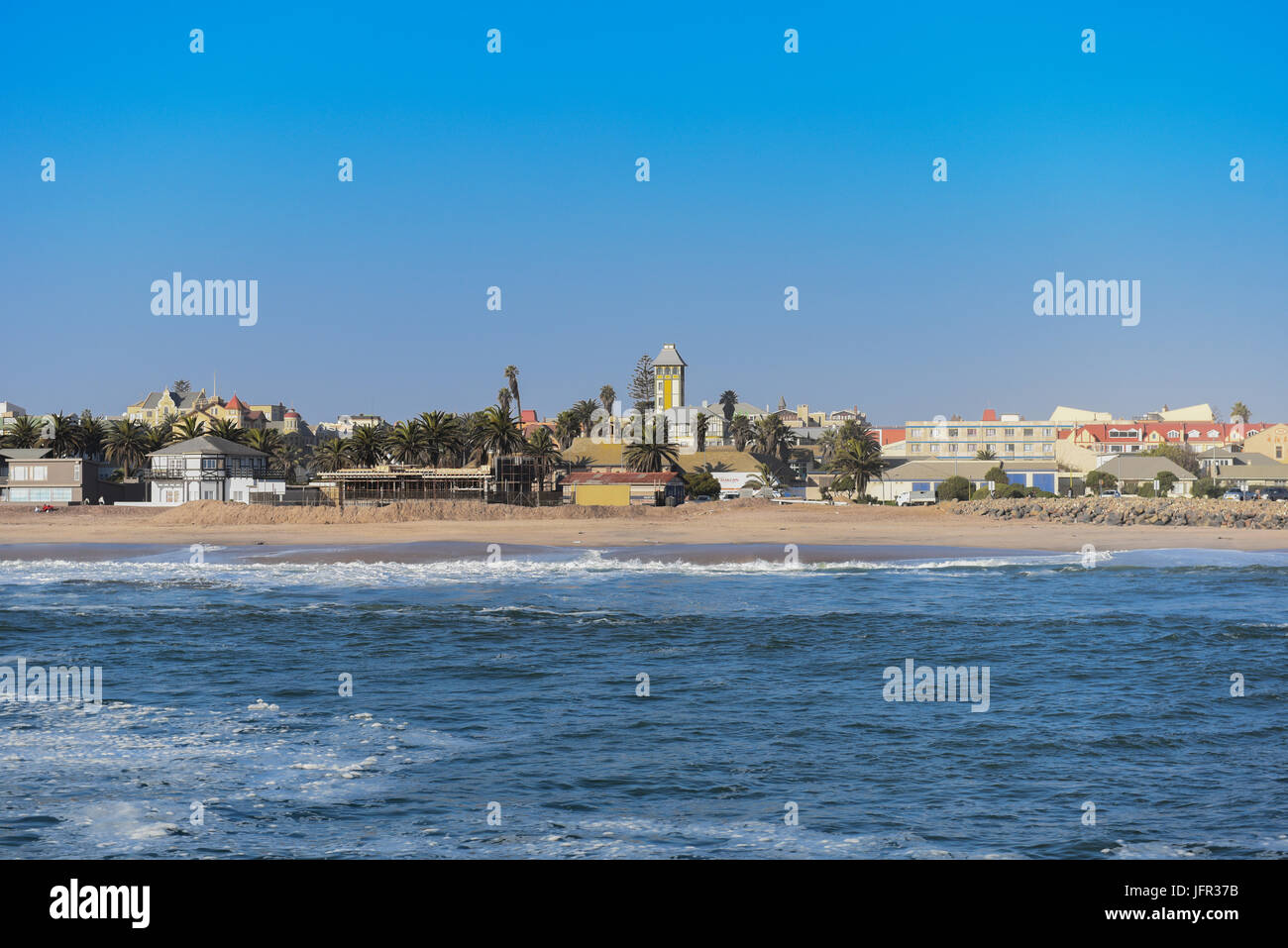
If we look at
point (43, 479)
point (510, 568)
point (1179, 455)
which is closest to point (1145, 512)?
point (510, 568)

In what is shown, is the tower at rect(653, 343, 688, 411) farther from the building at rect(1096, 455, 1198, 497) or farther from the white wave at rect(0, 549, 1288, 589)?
the white wave at rect(0, 549, 1288, 589)

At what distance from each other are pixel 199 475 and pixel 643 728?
82598 mm

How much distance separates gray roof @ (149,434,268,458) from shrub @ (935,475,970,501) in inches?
2662

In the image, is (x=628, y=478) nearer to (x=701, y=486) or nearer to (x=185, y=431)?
(x=701, y=486)

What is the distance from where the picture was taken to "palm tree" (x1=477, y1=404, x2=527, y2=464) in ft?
314

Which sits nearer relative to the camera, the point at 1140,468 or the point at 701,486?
the point at 701,486

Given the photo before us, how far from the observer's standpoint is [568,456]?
13888cm

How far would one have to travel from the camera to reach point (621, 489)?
95875 mm

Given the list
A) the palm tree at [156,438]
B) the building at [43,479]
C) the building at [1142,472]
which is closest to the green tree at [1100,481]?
the building at [1142,472]

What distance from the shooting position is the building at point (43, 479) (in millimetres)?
93938

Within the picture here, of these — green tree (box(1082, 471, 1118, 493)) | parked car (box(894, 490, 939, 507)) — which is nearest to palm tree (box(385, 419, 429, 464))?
parked car (box(894, 490, 939, 507))

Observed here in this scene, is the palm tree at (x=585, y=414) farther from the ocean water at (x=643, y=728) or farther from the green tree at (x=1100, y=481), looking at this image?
the ocean water at (x=643, y=728)

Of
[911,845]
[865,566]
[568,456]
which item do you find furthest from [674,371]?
[911,845]

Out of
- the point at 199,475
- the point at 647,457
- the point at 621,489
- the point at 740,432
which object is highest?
the point at 740,432
